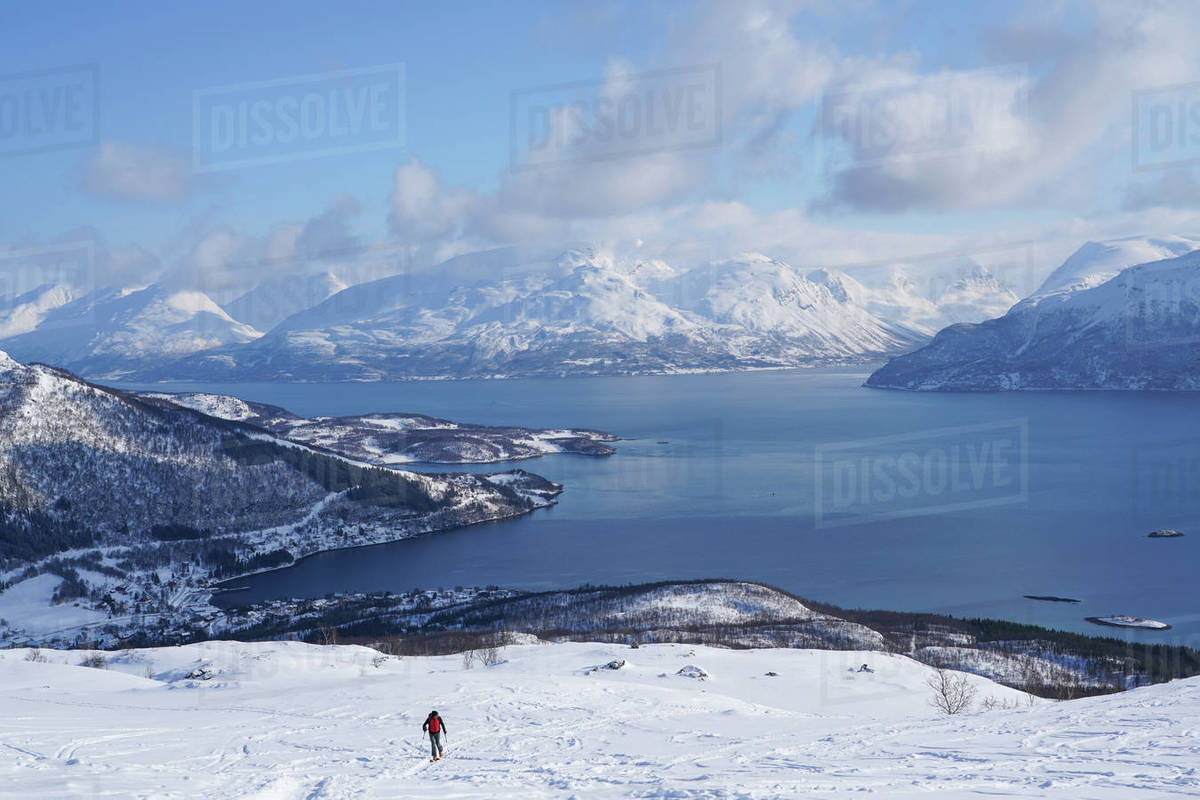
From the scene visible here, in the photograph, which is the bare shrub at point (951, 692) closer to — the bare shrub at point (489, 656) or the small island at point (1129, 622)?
the bare shrub at point (489, 656)

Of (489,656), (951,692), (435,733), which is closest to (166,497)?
(489,656)

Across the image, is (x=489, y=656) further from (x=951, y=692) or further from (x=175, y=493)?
(x=175, y=493)


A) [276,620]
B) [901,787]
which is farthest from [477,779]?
[276,620]

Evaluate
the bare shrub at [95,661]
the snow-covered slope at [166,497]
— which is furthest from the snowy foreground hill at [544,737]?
the snow-covered slope at [166,497]

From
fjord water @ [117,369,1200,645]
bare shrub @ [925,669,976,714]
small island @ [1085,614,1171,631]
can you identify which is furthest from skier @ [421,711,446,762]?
small island @ [1085,614,1171,631]

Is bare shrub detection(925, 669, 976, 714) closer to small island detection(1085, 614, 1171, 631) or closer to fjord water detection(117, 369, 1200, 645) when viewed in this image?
fjord water detection(117, 369, 1200, 645)

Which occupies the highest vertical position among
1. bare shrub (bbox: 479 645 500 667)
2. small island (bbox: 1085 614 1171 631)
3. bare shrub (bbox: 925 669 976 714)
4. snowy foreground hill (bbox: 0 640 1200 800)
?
snowy foreground hill (bbox: 0 640 1200 800)

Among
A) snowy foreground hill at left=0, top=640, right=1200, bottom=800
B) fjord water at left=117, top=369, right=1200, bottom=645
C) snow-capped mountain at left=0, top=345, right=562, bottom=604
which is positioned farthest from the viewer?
snow-capped mountain at left=0, top=345, right=562, bottom=604
